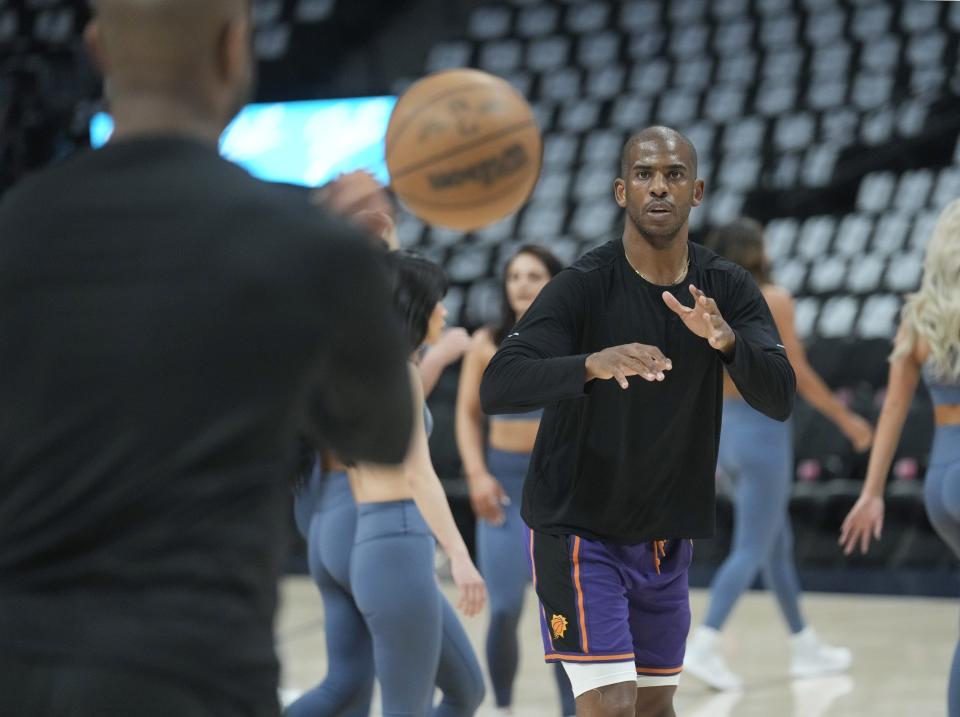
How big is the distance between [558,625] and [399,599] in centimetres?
38

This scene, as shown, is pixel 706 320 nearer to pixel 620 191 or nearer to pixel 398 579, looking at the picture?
pixel 620 191

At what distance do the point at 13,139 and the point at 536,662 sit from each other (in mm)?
10239

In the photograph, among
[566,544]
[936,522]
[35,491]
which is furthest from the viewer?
[936,522]

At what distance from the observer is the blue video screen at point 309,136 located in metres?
15.4

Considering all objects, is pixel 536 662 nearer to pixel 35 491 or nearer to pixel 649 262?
pixel 649 262

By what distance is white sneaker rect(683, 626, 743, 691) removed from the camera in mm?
5844

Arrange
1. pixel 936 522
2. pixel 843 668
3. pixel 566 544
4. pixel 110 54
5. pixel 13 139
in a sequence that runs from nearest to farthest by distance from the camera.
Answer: pixel 110 54 → pixel 566 544 → pixel 936 522 → pixel 843 668 → pixel 13 139

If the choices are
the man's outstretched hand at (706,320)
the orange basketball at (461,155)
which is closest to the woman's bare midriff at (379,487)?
the man's outstretched hand at (706,320)

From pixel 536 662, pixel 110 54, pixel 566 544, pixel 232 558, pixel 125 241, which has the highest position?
pixel 110 54

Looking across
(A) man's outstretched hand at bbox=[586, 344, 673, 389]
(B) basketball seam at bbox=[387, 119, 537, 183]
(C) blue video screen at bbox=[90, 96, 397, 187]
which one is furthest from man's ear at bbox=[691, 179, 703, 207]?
(C) blue video screen at bbox=[90, 96, 397, 187]

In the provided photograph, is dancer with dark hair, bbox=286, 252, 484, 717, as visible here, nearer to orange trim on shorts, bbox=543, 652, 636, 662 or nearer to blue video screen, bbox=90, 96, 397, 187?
orange trim on shorts, bbox=543, 652, 636, 662

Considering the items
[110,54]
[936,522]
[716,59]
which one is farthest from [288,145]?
[110,54]

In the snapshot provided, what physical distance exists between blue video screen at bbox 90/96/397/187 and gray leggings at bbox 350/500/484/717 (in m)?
11.9

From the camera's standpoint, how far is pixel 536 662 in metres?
6.61
